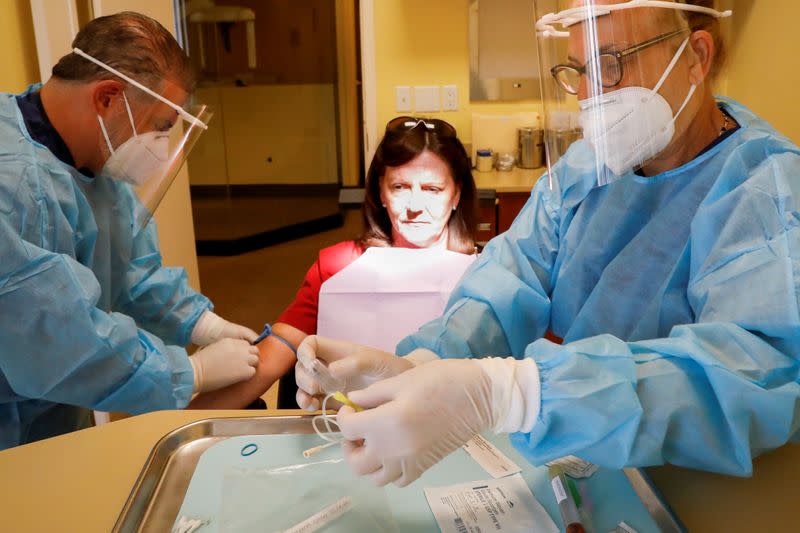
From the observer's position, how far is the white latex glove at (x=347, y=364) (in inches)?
42.2

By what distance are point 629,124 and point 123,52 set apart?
39.1 inches

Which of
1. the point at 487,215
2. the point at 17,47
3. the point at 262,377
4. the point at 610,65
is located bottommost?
the point at 262,377

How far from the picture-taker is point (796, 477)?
0.87 metres

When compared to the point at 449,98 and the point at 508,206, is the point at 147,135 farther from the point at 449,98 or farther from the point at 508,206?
the point at 449,98

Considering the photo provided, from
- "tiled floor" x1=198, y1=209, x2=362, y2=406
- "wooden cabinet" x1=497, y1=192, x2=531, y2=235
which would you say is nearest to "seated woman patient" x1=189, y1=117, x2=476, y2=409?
"wooden cabinet" x1=497, y1=192, x2=531, y2=235

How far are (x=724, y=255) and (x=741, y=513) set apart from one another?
0.33m

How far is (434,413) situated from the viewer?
0.85 m

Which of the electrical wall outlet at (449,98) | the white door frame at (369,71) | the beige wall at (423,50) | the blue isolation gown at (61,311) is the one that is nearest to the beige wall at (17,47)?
the blue isolation gown at (61,311)

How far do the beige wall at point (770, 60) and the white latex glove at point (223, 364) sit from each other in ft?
6.05

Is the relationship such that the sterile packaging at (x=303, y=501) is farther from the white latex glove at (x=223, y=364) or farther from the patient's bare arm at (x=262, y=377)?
the patient's bare arm at (x=262, y=377)

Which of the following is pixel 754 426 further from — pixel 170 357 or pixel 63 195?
pixel 63 195

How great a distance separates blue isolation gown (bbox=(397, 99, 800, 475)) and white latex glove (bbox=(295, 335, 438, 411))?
135 millimetres

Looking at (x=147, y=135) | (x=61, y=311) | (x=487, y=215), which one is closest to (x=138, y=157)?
(x=147, y=135)

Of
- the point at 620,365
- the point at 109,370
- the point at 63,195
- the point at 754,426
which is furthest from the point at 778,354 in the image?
the point at 63,195
